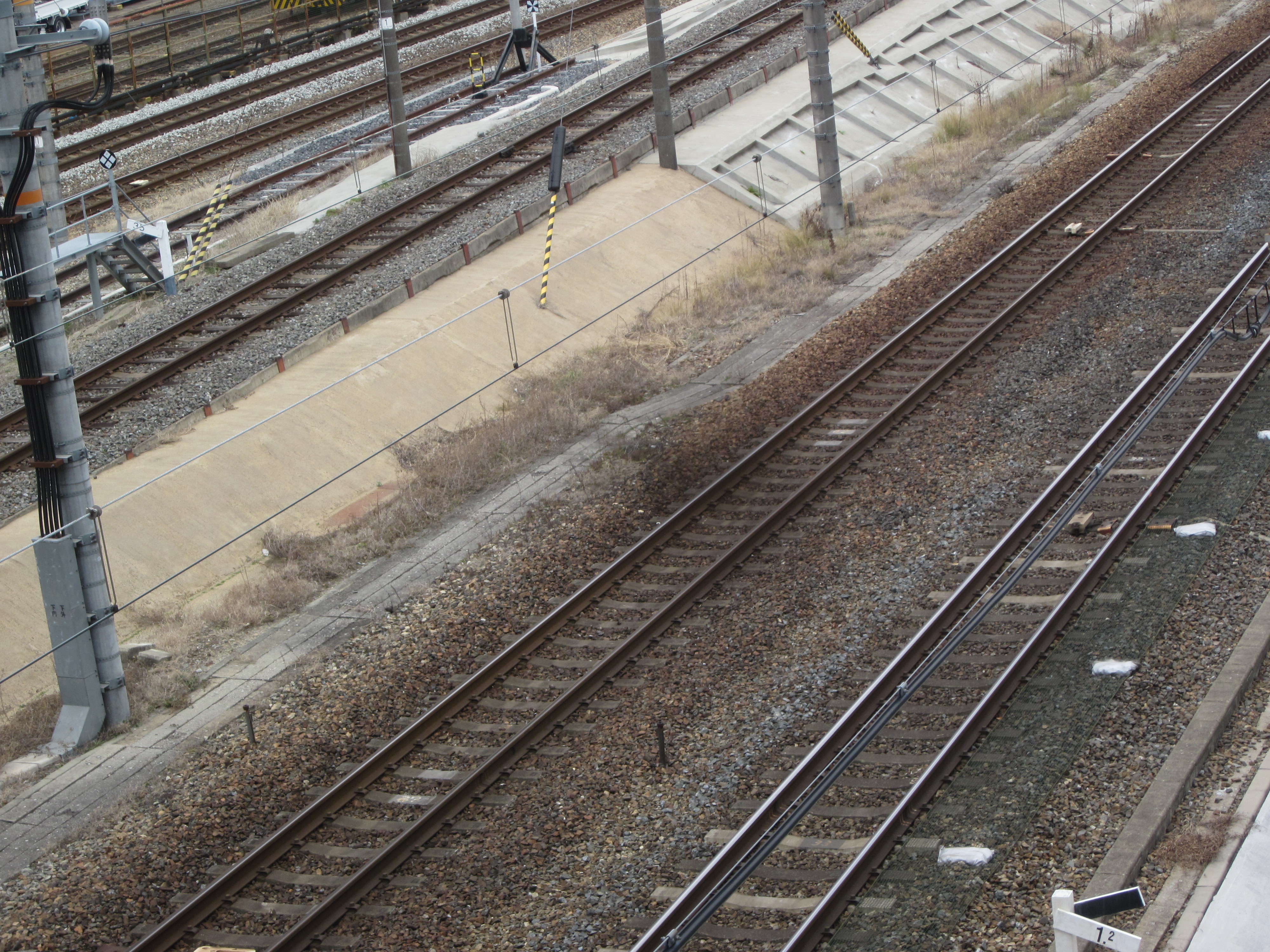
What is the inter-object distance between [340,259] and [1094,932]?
17817 mm

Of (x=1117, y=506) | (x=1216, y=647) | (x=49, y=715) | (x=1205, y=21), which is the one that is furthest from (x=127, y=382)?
(x=1205, y=21)

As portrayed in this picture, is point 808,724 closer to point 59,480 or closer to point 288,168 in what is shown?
point 59,480

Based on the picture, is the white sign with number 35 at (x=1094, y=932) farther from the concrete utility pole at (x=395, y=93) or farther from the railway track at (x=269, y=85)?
the railway track at (x=269, y=85)

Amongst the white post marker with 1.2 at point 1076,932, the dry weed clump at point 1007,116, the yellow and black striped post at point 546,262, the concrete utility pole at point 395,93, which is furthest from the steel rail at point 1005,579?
the concrete utility pole at point 395,93

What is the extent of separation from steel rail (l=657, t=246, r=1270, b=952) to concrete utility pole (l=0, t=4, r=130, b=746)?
6.44 metres

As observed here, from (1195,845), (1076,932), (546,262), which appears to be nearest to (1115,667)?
(1195,845)

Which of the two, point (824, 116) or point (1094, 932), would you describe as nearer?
point (1094, 932)

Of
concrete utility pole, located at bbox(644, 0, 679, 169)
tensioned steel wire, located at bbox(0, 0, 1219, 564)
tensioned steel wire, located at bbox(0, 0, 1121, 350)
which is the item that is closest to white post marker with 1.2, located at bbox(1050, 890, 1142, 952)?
tensioned steel wire, located at bbox(0, 0, 1219, 564)

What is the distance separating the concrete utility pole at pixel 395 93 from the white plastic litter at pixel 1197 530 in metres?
16.4

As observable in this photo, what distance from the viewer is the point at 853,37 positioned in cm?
2805

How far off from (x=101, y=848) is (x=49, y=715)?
2980mm

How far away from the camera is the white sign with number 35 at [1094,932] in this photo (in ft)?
20.2

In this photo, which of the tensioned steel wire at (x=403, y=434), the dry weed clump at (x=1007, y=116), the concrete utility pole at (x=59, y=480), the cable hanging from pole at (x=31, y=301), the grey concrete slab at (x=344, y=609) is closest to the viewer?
the grey concrete slab at (x=344, y=609)

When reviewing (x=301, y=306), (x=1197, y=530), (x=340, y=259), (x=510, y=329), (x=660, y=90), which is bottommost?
(x=1197, y=530)
